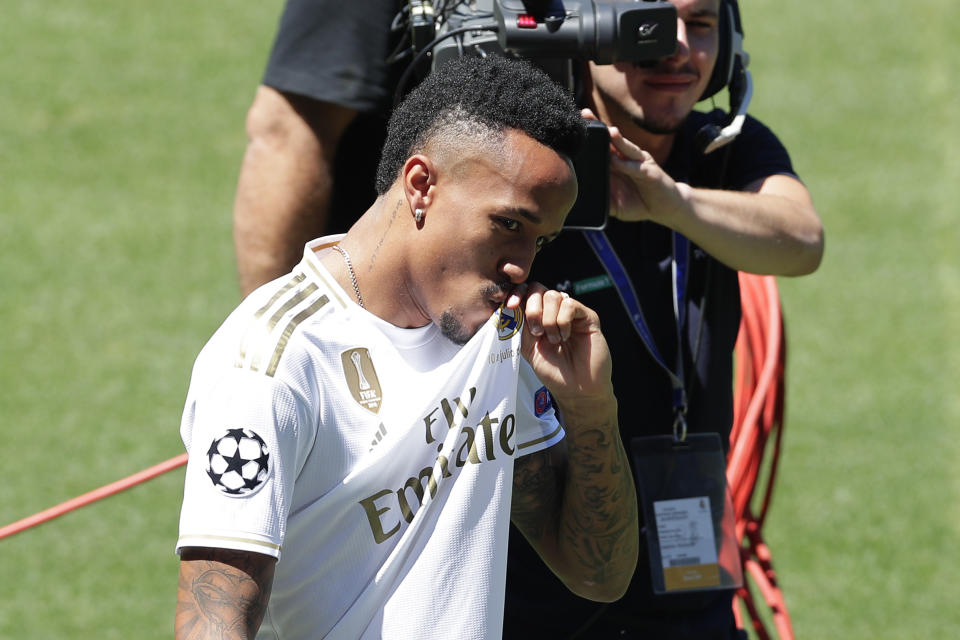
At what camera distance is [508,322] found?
219cm

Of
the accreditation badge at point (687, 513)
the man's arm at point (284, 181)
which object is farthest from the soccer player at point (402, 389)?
the man's arm at point (284, 181)

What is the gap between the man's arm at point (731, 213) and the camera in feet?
8.64

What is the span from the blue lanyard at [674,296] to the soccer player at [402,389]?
63 centimetres

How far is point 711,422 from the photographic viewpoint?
3.01m

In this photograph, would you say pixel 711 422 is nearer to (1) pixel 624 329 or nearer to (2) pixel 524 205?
(1) pixel 624 329

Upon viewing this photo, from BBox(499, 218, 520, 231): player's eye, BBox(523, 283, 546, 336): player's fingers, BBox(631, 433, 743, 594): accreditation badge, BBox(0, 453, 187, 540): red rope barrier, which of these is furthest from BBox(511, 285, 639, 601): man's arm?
BBox(0, 453, 187, 540): red rope barrier

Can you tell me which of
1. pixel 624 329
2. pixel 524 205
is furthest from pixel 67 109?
pixel 524 205

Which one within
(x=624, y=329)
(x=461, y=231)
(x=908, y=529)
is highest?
(x=461, y=231)

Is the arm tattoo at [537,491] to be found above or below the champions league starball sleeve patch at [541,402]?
below

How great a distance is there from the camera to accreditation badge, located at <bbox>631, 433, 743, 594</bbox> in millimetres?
2893

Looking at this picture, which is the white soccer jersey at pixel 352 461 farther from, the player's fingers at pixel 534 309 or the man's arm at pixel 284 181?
the man's arm at pixel 284 181

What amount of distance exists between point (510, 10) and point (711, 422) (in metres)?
1.07

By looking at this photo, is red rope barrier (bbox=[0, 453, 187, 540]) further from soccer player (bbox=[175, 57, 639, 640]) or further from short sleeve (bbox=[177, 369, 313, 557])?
short sleeve (bbox=[177, 369, 313, 557])

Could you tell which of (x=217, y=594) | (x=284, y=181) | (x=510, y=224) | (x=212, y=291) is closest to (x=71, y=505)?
(x=284, y=181)
